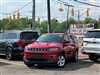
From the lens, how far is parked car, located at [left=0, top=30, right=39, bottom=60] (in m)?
13.0

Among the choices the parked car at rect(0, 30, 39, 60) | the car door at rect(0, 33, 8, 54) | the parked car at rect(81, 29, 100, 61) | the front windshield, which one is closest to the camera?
the front windshield

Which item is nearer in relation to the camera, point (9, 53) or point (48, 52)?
point (48, 52)

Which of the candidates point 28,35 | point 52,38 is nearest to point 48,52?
point 52,38

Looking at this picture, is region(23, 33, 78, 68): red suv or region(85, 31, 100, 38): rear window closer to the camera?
region(23, 33, 78, 68): red suv

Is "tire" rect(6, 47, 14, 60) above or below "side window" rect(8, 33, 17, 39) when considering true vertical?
below

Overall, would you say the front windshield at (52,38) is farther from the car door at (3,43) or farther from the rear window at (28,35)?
the car door at (3,43)

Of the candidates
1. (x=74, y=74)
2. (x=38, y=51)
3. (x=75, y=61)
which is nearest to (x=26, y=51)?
(x=38, y=51)

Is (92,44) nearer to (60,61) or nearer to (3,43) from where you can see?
(60,61)

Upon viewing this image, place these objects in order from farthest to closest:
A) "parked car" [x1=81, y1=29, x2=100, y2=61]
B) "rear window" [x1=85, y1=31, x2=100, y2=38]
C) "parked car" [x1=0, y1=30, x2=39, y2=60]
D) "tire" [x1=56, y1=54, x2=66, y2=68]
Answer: "parked car" [x1=0, y1=30, x2=39, y2=60] < "rear window" [x1=85, y1=31, x2=100, y2=38] < "parked car" [x1=81, y1=29, x2=100, y2=61] < "tire" [x1=56, y1=54, x2=66, y2=68]

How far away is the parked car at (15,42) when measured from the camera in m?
13.0

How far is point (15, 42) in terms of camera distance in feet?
43.1

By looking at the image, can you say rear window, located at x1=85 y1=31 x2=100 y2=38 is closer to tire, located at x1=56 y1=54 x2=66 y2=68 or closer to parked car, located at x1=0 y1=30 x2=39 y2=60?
tire, located at x1=56 y1=54 x2=66 y2=68

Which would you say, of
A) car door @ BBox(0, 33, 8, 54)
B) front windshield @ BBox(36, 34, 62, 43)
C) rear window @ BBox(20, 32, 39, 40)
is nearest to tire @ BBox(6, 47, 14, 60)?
car door @ BBox(0, 33, 8, 54)

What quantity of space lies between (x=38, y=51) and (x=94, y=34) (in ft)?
11.9
